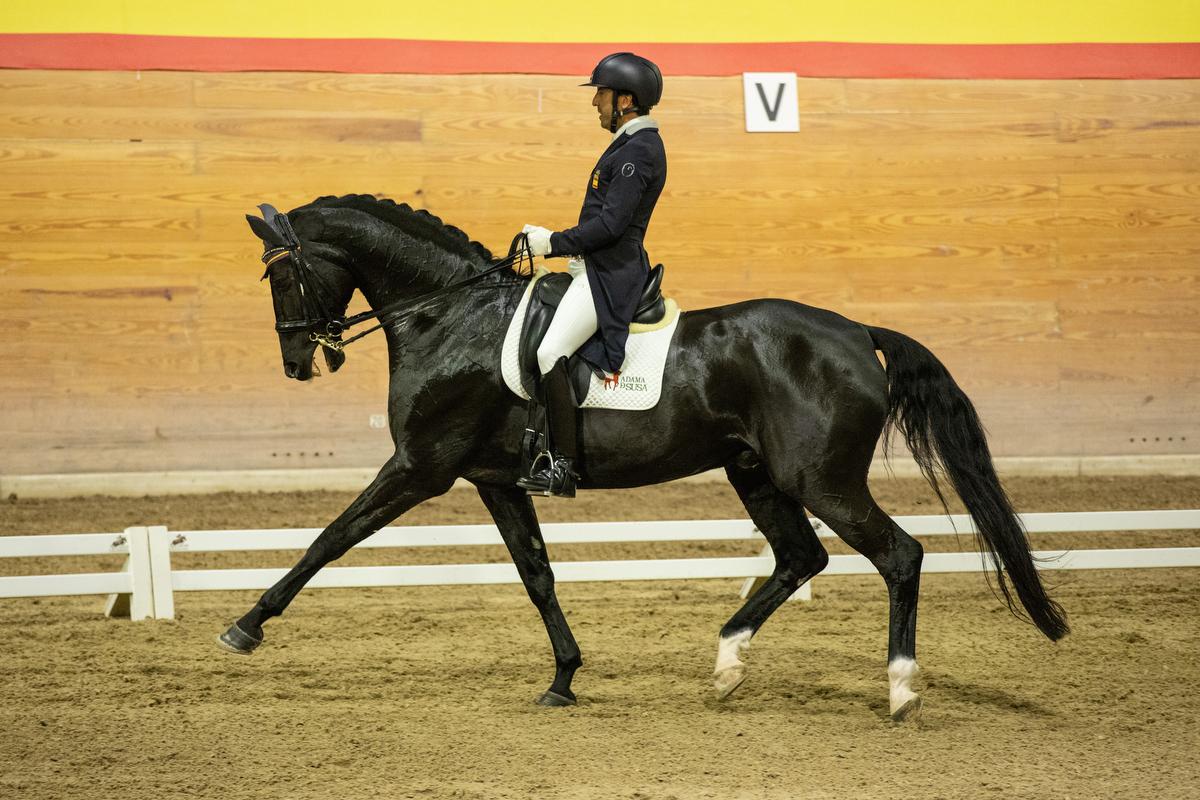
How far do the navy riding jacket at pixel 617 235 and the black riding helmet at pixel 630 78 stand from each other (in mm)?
88

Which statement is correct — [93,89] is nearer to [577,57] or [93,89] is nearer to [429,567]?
[577,57]

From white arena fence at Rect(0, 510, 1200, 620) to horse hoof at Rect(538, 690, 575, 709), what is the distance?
1.29m

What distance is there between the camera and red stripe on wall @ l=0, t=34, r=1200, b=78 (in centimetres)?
828

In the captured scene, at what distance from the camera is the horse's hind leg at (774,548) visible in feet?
14.0

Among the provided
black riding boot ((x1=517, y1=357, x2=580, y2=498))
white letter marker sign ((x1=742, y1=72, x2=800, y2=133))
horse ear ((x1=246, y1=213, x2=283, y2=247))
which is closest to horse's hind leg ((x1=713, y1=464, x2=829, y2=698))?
black riding boot ((x1=517, y1=357, x2=580, y2=498))

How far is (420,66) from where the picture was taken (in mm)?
8594

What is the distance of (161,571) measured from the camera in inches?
213

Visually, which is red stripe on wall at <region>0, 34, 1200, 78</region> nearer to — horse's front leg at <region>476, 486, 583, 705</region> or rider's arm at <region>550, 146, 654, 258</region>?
rider's arm at <region>550, 146, 654, 258</region>

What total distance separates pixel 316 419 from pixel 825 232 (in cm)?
409

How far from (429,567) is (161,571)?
1239 millimetres

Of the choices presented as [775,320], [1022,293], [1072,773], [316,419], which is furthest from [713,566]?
[1022,293]

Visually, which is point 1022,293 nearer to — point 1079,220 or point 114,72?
point 1079,220

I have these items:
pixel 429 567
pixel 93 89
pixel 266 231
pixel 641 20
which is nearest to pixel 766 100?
pixel 641 20

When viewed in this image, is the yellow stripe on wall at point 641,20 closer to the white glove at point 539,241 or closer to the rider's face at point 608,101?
the rider's face at point 608,101
